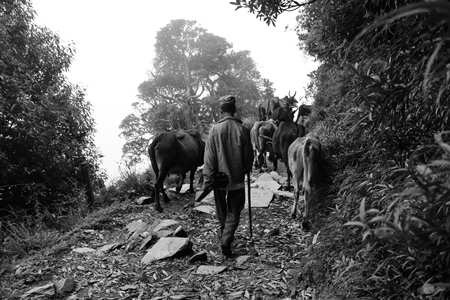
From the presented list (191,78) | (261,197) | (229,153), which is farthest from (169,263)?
(191,78)

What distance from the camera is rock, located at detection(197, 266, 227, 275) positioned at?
4367mm

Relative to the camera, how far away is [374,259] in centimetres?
257

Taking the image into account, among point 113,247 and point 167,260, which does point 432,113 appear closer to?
point 167,260

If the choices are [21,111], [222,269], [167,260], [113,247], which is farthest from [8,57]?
[222,269]

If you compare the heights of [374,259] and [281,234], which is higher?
[374,259]

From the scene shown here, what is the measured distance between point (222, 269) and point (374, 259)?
7.87 ft

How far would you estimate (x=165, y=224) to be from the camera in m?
6.02

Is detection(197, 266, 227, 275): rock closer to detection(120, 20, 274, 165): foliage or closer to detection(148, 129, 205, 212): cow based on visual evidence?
detection(148, 129, 205, 212): cow

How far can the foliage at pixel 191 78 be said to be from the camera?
82.3ft

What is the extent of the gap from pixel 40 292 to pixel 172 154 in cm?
410

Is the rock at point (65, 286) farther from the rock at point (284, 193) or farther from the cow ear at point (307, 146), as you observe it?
the rock at point (284, 193)

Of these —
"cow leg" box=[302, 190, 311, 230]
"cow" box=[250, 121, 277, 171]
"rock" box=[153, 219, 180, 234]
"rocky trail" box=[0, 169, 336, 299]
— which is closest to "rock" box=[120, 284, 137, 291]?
"rocky trail" box=[0, 169, 336, 299]

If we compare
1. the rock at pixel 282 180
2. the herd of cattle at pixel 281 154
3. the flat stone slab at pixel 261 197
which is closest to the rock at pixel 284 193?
the flat stone slab at pixel 261 197

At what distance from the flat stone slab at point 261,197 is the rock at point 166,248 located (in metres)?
2.74
